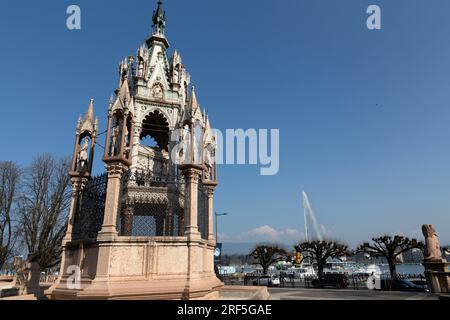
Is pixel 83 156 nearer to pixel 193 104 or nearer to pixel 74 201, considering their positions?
pixel 74 201

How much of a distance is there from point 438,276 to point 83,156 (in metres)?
22.1

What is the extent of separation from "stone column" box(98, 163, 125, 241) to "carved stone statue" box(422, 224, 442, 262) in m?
20.1

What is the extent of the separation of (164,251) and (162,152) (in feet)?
29.0

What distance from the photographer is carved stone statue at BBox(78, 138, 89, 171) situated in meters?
13.4

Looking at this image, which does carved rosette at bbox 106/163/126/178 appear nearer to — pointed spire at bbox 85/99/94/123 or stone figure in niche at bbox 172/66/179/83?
pointed spire at bbox 85/99/94/123

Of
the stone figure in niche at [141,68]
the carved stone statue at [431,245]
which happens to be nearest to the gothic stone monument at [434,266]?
the carved stone statue at [431,245]

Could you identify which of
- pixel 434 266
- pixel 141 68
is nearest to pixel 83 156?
pixel 141 68

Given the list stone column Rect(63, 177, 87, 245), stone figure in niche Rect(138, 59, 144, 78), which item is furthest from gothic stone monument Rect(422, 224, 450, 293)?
stone figure in niche Rect(138, 59, 144, 78)

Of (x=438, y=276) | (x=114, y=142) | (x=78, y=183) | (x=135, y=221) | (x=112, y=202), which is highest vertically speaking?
(x=114, y=142)

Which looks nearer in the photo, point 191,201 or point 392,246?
point 191,201

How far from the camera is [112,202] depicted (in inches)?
393

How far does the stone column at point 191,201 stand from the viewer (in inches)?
414
